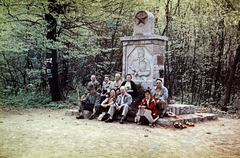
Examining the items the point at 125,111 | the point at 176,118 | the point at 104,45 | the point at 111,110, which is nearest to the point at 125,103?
the point at 125,111

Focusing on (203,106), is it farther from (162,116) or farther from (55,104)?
(55,104)

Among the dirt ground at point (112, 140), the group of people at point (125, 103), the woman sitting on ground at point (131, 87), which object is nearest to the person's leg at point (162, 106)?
the group of people at point (125, 103)

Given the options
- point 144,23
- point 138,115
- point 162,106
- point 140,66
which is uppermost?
point 144,23

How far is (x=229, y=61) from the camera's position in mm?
12586

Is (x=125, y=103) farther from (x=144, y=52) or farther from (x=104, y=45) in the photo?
(x=104, y=45)

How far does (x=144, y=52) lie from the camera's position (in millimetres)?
9180

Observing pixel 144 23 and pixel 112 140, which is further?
pixel 144 23

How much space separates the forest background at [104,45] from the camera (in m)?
10.3

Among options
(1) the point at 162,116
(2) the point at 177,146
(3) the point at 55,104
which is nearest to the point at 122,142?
(2) the point at 177,146

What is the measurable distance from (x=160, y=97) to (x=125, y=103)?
3.93 ft

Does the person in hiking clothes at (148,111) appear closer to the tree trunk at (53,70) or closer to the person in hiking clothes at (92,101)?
the person in hiking clothes at (92,101)

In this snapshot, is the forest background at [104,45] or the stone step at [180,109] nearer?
the stone step at [180,109]

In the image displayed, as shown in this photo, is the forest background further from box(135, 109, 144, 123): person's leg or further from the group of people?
box(135, 109, 144, 123): person's leg

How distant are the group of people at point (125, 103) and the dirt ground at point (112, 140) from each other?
48 cm
